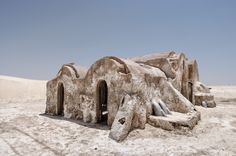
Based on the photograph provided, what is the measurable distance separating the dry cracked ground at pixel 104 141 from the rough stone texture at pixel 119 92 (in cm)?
53

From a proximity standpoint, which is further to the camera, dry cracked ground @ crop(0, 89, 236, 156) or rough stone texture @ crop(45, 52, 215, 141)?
rough stone texture @ crop(45, 52, 215, 141)

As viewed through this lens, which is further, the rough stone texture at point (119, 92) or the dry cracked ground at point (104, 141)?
the rough stone texture at point (119, 92)

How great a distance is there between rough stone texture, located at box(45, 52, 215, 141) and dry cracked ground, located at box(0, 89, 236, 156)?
535 millimetres

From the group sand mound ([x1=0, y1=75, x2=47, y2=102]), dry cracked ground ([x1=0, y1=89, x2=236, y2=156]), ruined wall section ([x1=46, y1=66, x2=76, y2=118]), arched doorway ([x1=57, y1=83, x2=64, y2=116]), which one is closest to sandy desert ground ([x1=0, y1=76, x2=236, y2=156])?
dry cracked ground ([x1=0, y1=89, x2=236, y2=156])

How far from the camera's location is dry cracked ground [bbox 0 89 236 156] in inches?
267

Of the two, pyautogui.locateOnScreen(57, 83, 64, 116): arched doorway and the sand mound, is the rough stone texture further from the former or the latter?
the sand mound

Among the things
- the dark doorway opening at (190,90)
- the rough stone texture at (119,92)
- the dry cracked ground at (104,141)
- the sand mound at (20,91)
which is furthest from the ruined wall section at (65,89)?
the sand mound at (20,91)

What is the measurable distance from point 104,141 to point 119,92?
2312 mm

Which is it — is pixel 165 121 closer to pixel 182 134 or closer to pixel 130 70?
pixel 182 134

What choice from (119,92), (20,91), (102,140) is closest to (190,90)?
(119,92)

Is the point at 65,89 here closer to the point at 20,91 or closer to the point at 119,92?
the point at 119,92

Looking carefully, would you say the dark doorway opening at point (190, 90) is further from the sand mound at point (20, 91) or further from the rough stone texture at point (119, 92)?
the sand mound at point (20, 91)

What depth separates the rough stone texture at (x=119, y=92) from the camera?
8766 millimetres

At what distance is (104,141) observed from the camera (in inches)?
304
